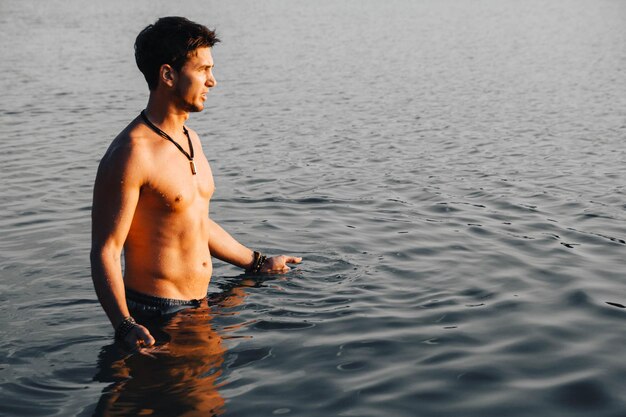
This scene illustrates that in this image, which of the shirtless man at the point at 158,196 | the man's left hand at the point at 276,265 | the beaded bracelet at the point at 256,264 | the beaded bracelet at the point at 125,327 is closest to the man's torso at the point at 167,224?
the shirtless man at the point at 158,196

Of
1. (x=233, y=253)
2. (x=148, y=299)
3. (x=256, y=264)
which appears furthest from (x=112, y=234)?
(x=256, y=264)

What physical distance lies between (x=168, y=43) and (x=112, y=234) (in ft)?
4.34

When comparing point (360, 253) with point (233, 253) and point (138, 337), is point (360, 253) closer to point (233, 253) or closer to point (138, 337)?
point (233, 253)

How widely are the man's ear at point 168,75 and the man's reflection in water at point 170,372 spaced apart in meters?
1.66

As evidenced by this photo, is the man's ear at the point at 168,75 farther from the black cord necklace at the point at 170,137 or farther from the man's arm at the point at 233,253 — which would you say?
the man's arm at the point at 233,253

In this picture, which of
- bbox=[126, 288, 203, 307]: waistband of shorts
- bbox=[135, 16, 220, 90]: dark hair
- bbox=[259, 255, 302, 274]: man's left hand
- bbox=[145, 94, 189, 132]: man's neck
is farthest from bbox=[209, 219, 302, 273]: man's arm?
bbox=[135, 16, 220, 90]: dark hair

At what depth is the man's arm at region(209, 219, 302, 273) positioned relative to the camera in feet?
22.0

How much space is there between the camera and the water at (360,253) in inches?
201

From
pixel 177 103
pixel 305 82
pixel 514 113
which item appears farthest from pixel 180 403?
pixel 305 82

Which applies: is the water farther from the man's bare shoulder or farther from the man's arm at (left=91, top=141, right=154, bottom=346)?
the man's bare shoulder

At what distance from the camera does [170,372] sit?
522 centimetres

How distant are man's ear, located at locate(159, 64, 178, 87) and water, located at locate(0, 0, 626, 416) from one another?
5.59 feet

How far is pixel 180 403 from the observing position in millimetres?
4836

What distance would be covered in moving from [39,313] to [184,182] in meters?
1.97
